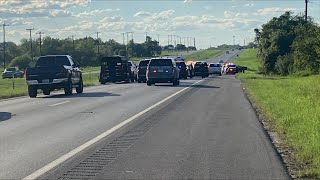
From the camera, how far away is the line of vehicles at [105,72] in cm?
3222

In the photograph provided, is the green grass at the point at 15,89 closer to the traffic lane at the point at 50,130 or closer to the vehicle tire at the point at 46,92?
the vehicle tire at the point at 46,92

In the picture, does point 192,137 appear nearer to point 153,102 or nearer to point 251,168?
point 251,168

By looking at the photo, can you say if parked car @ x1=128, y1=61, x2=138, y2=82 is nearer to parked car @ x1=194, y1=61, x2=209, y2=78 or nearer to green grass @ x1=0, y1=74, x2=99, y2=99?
green grass @ x1=0, y1=74, x2=99, y2=99

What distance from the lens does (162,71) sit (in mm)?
43312

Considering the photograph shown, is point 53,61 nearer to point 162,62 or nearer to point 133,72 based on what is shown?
point 162,62

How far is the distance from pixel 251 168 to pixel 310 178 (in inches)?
42.4

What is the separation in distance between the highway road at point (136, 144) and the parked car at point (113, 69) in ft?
96.8

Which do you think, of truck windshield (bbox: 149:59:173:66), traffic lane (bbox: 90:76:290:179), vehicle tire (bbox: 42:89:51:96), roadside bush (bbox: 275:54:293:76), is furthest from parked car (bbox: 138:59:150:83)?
traffic lane (bbox: 90:76:290:179)

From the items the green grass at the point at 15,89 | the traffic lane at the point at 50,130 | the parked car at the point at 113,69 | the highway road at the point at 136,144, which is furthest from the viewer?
the parked car at the point at 113,69

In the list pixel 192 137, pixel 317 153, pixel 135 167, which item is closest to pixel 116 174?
pixel 135 167

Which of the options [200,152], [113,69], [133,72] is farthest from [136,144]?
[133,72]

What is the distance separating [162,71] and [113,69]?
9678mm

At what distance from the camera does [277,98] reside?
26.2 metres

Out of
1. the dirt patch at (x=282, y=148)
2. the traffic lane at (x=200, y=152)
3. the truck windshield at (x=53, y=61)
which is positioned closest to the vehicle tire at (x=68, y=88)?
the truck windshield at (x=53, y=61)
